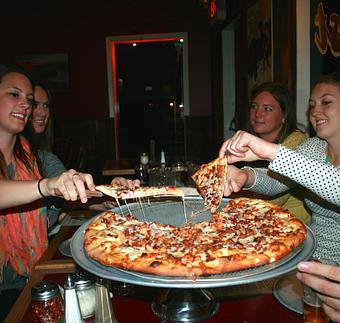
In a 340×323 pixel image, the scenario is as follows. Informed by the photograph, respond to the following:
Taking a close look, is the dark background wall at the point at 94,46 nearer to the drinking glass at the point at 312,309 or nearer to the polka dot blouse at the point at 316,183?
the polka dot blouse at the point at 316,183

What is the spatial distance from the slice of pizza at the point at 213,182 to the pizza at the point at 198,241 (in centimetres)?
7

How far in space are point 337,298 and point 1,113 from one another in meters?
2.11

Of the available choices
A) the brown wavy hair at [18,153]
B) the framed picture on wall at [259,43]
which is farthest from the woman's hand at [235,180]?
the framed picture on wall at [259,43]

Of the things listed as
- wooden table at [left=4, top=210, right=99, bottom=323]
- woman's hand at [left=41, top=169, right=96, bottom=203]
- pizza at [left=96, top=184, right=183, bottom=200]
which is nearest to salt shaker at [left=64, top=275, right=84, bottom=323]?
wooden table at [left=4, top=210, right=99, bottom=323]

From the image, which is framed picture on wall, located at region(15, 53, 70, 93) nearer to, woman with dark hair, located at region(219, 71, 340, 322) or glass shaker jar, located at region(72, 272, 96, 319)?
woman with dark hair, located at region(219, 71, 340, 322)

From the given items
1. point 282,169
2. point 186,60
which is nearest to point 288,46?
point 282,169

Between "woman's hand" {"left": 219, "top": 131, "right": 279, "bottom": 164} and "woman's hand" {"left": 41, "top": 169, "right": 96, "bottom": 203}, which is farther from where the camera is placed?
"woman's hand" {"left": 219, "top": 131, "right": 279, "bottom": 164}

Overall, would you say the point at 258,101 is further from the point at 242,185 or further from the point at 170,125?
the point at 170,125

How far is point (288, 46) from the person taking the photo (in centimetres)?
367

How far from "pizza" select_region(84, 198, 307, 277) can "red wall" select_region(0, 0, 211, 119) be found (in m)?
6.78

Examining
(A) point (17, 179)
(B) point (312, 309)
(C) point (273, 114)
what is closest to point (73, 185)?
(B) point (312, 309)

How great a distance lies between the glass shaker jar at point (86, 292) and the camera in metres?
Answer: 1.23

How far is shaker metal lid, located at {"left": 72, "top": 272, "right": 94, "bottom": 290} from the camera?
122 centimetres

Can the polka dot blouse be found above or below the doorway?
below
